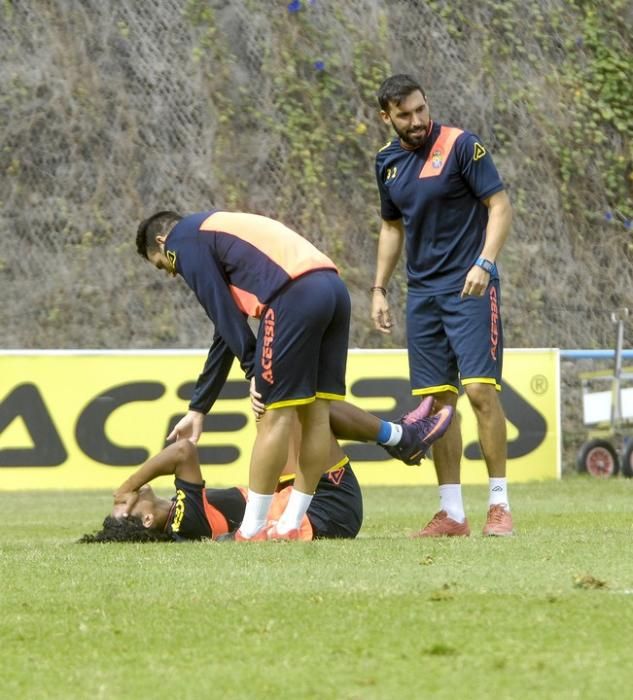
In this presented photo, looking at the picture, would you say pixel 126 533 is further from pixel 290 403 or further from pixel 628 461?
pixel 628 461

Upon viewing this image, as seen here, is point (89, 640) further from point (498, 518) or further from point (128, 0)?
point (128, 0)

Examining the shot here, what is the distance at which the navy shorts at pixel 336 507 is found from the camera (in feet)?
27.1

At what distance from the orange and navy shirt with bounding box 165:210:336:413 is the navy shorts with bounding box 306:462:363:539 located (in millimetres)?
825

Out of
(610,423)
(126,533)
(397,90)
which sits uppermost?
(397,90)

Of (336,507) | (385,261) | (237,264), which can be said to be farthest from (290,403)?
(385,261)

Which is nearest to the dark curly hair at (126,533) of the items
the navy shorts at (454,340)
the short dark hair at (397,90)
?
the navy shorts at (454,340)

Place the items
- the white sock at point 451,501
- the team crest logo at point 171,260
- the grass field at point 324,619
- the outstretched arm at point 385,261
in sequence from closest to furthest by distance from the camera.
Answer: the grass field at point 324,619, the team crest logo at point 171,260, the white sock at point 451,501, the outstretched arm at point 385,261

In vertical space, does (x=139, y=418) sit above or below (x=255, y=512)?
below

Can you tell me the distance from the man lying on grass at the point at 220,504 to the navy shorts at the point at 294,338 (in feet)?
1.92

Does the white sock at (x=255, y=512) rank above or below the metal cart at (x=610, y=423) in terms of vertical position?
above

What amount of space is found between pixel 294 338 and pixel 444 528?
1461mm

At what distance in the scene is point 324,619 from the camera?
16.9 ft

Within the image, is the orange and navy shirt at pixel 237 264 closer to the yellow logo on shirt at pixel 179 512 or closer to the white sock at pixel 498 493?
the yellow logo on shirt at pixel 179 512

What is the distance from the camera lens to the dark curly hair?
27.5 ft
